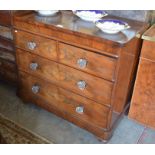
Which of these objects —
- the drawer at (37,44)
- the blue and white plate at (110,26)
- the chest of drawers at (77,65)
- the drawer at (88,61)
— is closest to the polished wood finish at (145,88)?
the chest of drawers at (77,65)

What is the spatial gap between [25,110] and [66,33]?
86cm

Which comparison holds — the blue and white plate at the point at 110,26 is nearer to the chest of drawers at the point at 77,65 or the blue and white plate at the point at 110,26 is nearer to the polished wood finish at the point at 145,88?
the chest of drawers at the point at 77,65

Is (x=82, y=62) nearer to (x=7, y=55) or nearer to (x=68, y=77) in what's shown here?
(x=68, y=77)

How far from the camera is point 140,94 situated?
1.62m

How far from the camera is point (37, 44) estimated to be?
1.57m

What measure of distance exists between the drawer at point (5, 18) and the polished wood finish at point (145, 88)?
3.24 feet

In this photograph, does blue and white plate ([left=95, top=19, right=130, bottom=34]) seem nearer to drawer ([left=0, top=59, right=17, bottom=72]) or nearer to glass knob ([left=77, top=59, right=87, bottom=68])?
glass knob ([left=77, top=59, right=87, bottom=68])

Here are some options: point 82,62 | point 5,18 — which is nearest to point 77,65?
point 82,62

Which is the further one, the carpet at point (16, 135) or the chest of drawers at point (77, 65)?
the carpet at point (16, 135)

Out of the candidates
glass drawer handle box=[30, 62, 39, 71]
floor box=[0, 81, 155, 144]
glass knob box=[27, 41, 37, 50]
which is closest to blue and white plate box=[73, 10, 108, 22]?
glass knob box=[27, 41, 37, 50]

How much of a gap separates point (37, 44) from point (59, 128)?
67 cm

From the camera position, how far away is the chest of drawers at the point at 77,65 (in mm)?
1300
